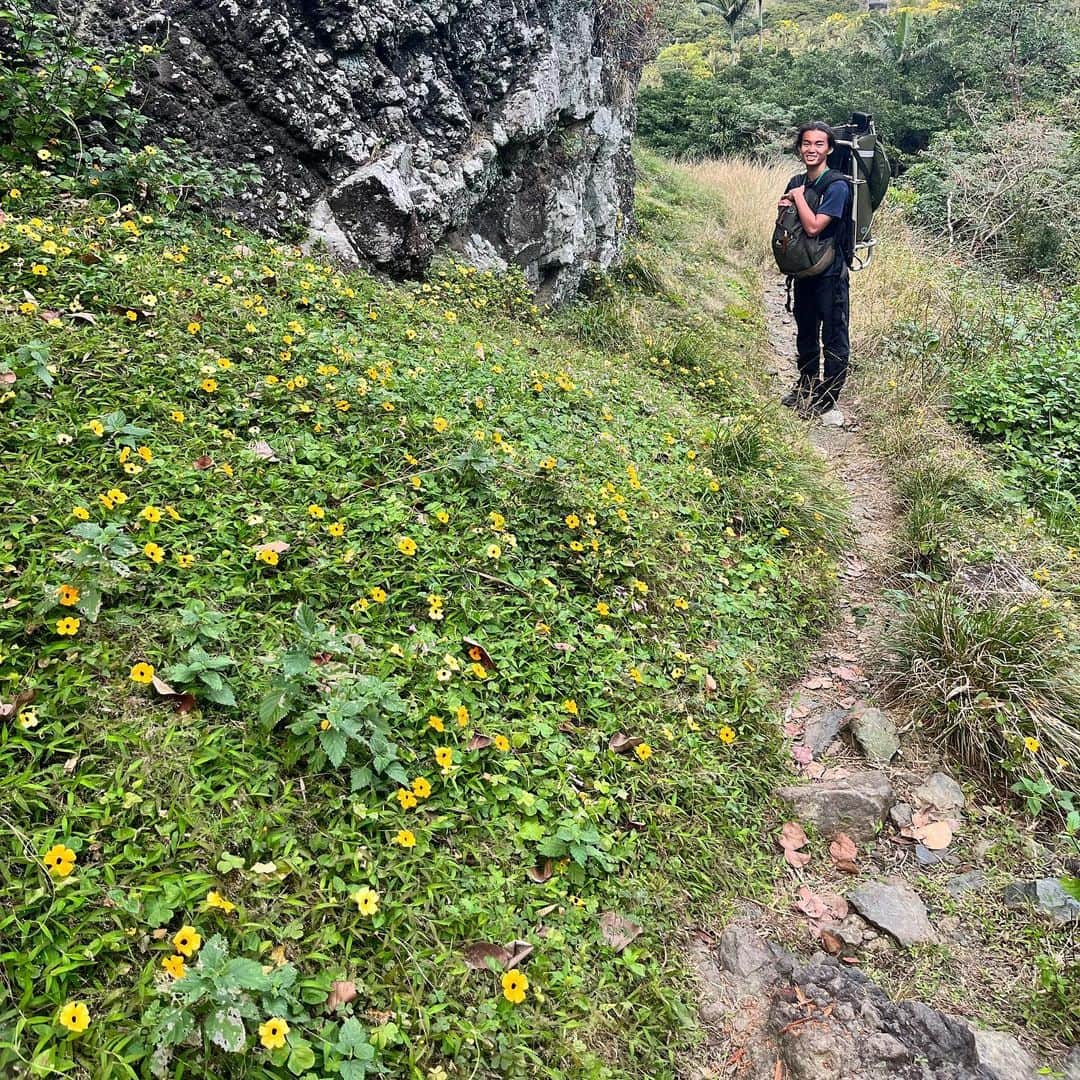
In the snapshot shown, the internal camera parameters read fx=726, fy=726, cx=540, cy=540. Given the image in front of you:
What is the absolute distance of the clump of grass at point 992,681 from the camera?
3.10 meters

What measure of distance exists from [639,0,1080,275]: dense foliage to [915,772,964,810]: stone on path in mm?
10272

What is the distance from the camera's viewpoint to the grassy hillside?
179 cm

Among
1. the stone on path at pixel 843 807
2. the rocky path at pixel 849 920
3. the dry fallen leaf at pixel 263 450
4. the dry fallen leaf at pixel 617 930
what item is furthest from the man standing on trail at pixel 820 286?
the dry fallen leaf at pixel 617 930

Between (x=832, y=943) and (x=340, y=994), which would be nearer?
(x=340, y=994)

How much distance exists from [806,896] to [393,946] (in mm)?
1567

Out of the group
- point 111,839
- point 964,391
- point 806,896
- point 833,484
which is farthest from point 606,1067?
point 964,391

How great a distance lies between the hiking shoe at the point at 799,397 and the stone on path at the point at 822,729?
3758mm

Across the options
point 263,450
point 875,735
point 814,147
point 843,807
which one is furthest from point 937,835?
point 814,147

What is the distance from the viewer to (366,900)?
196 centimetres

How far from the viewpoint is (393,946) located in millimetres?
1941

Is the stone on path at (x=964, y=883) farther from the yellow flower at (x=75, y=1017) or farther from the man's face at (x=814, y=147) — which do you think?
the man's face at (x=814, y=147)

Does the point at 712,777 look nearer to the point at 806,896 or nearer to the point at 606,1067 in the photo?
the point at 806,896

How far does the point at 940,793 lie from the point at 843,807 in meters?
0.48

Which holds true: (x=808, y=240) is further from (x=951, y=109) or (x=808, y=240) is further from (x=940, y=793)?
(x=951, y=109)
